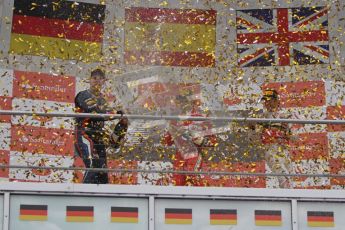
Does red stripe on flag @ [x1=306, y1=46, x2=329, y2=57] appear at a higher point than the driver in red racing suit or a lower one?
higher

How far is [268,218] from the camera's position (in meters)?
6.45

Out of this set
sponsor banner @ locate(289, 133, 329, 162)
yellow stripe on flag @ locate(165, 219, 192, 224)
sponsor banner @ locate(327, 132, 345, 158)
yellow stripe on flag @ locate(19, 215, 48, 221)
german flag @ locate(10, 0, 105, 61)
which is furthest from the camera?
german flag @ locate(10, 0, 105, 61)

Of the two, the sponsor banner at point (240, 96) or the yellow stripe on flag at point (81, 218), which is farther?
the sponsor banner at point (240, 96)

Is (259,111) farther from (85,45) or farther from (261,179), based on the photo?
(85,45)

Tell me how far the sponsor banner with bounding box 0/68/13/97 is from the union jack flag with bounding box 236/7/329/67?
313 cm

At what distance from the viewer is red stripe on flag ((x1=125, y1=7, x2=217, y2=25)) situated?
40.3ft

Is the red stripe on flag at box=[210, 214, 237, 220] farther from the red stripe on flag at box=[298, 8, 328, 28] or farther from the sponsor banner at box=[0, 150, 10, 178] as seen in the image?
the red stripe on flag at box=[298, 8, 328, 28]

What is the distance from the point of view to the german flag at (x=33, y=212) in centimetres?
623

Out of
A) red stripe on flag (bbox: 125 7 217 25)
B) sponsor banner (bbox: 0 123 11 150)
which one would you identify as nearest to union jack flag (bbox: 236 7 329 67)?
→ red stripe on flag (bbox: 125 7 217 25)

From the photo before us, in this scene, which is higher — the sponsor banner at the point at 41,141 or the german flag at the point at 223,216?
the sponsor banner at the point at 41,141

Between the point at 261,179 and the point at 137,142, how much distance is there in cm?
153

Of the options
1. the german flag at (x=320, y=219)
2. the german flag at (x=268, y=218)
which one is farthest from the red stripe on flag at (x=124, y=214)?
the german flag at (x=320, y=219)

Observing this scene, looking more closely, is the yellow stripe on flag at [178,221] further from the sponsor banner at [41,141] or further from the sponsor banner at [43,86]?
the sponsor banner at [43,86]

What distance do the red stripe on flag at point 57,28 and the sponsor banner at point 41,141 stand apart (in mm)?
2160
